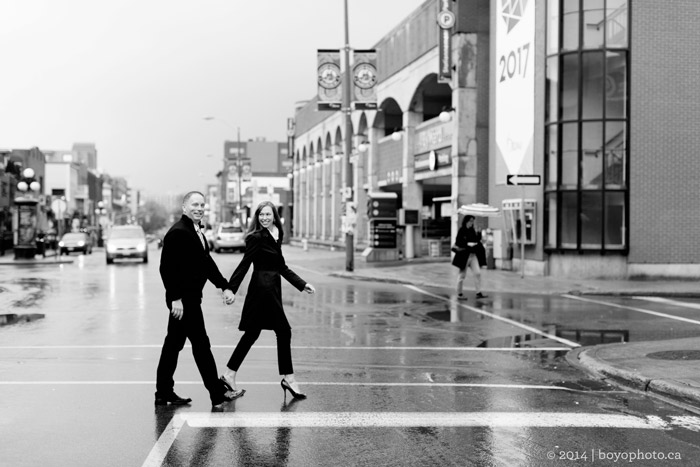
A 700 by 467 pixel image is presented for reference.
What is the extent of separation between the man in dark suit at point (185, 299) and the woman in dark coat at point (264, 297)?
1.33 ft

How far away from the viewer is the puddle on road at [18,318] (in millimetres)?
13609

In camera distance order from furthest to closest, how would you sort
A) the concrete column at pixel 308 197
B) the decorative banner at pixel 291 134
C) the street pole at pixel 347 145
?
the decorative banner at pixel 291 134
the concrete column at pixel 308 197
the street pole at pixel 347 145

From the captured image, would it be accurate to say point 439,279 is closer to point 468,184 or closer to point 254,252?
point 468,184

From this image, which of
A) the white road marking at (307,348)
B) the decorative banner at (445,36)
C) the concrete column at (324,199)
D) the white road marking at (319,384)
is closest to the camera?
the white road marking at (319,384)

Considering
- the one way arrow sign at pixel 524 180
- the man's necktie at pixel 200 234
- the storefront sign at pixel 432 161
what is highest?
the storefront sign at pixel 432 161

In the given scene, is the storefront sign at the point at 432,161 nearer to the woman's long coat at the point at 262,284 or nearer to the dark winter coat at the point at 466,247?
the dark winter coat at the point at 466,247

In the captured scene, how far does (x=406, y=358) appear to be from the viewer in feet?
33.4

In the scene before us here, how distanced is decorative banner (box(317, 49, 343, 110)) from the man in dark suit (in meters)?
21.3

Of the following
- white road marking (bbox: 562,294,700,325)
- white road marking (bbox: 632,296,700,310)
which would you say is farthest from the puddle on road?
white road marking (bbox: 632,296,700,310)

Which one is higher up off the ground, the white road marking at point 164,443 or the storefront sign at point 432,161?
the storefront sign at point 432,161

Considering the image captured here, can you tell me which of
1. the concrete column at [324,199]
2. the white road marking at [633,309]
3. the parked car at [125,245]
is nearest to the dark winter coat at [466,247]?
the white road marking at [633,309]

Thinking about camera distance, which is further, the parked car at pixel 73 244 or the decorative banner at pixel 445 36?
the parked car at pixel 73 244

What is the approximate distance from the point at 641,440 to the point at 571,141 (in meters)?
18.7

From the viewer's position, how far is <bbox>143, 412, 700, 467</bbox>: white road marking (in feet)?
22.0
